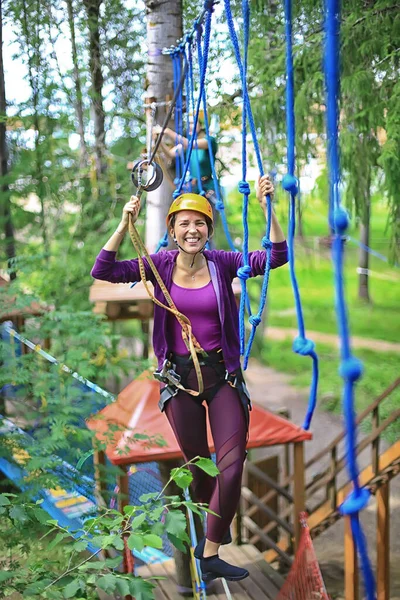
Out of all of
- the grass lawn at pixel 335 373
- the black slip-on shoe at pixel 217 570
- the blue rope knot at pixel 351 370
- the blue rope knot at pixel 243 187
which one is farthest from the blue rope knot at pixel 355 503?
the grass lawn at pixel 335 373

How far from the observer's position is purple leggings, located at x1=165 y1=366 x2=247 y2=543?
90.5 inches

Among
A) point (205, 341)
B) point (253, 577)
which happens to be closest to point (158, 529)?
point (205, 341)

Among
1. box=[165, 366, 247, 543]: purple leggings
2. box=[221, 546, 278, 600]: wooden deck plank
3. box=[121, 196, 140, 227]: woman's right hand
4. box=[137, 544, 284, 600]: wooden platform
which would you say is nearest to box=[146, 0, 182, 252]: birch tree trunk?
box=[121, 196, 140, 227]: woman's right hand

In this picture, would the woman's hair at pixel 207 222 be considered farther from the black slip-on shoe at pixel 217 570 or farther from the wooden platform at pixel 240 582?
the wooden platform at pixel 240 582

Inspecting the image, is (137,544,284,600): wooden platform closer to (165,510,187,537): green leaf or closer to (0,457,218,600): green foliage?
(0,457,218,600): green foliage

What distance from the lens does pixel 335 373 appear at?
46.6 feet

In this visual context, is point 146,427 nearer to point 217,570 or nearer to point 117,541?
point 217,570

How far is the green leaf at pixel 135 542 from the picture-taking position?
1.83 m

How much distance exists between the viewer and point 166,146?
396 centimetres

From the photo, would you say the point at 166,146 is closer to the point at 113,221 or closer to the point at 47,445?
the point at 47,445

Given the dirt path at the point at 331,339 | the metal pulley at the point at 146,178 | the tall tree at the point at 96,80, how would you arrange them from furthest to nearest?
the dirt path at the point at 331,339
the tall tree at the point at 96,80
the metal pulley at the point at 146,178

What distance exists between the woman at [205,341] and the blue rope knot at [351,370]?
0.94m

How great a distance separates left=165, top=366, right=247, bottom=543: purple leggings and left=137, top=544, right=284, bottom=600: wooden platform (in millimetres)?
2493

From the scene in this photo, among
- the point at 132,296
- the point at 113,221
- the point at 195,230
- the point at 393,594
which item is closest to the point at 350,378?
the point at 195,230
